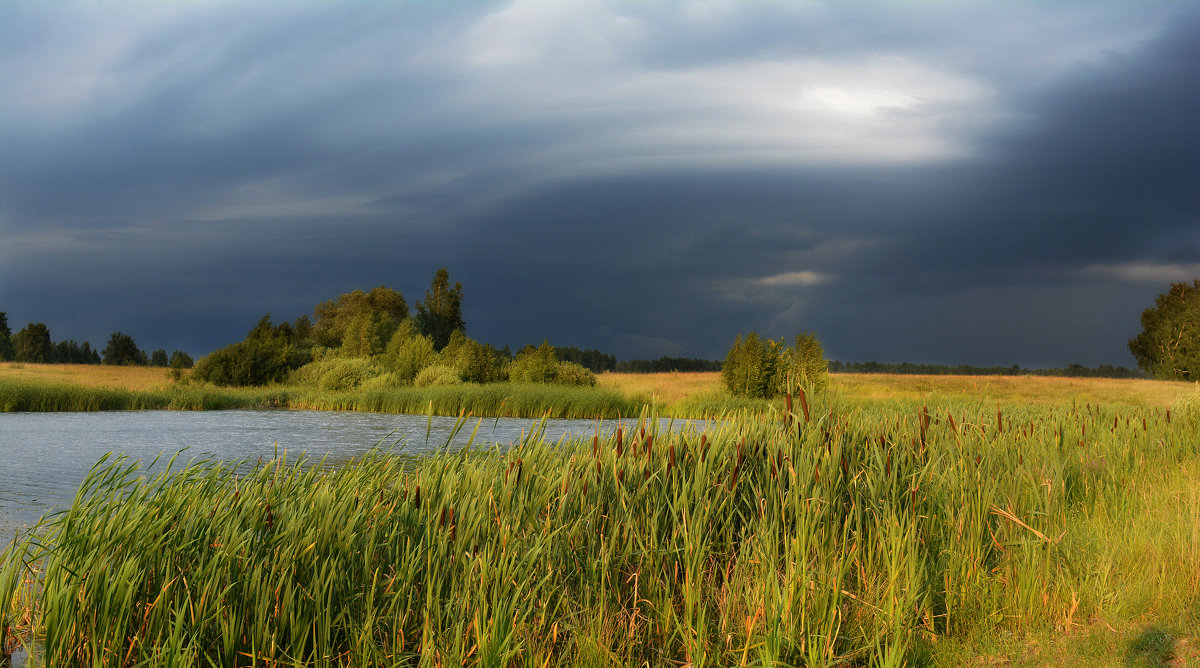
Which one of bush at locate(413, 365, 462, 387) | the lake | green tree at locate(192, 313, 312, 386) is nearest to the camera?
the lake

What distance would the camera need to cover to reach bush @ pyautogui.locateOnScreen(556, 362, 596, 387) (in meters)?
31.1

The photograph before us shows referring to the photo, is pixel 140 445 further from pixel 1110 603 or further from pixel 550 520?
pixel 1110 603

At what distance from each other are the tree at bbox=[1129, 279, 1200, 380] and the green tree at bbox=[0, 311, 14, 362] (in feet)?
265

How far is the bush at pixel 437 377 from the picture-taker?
97.1ft

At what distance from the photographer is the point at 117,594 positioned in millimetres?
3096

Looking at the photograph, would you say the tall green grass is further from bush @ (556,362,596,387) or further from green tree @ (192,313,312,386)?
green tree @ (192,313,312,386)

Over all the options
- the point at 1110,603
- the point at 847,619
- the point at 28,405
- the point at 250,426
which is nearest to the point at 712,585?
the point at 847,619

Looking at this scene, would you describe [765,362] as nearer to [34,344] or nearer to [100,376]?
[100,376]

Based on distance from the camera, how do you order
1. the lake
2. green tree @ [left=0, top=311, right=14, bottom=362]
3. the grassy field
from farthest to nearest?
green tree @ [left=0, top=311, right=14, bottom=362] < the grassy field < the lake

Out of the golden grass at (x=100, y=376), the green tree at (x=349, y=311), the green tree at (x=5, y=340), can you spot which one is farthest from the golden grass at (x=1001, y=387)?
the green tree at (x=5, y=340)

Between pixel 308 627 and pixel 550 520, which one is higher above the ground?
pixel 550 520

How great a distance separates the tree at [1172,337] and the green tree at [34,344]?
8387 centimetres

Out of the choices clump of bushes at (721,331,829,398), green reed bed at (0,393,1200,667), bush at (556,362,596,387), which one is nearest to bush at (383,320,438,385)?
bush at (556,362,596,387)

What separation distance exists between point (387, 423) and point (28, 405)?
46.5 ft
